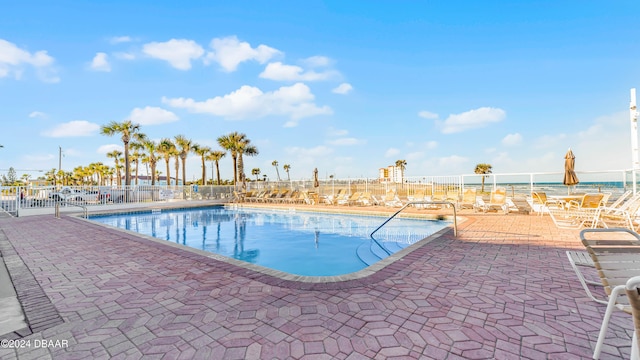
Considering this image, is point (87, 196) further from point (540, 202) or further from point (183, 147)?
point (540, 202)

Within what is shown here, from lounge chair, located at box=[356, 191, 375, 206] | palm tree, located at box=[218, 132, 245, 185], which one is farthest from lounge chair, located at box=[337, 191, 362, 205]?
palm tree, located at box=[218, 132, 245, 185]

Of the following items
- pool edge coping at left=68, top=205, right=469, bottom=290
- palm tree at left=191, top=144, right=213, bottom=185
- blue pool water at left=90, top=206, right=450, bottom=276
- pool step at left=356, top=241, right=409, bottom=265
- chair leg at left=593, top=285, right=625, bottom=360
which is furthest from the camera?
palm tree at left=191, top=144, right=213, bottom=185

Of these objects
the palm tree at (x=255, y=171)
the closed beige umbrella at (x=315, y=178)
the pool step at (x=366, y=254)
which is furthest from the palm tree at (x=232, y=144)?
the palm tree at (x=255, y=171)

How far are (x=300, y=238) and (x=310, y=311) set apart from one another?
17.7 ft

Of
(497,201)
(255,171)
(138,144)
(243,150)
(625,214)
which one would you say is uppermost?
(138,144)

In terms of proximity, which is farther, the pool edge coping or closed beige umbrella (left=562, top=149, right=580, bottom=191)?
closed beige umbrella (left=562, top=149, right=580, bottom=191)

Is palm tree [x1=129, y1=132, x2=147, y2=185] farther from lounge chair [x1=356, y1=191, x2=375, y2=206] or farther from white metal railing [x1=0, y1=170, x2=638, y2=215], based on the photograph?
lounge chair [x1=356, y1=191, x2=375, y2=206]

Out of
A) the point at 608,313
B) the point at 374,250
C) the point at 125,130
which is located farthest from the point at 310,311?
the point at 125,130

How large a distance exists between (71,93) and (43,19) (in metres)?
7.23

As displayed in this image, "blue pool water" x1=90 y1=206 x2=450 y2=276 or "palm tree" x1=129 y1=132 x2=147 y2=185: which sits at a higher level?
"palm tree" x1=129 y1=132 x2=147 y2=185

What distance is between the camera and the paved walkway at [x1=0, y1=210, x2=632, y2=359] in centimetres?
179

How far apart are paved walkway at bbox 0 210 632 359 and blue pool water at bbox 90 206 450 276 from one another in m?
1.84

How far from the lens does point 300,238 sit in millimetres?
7695

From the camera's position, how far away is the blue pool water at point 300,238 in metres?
5.54
